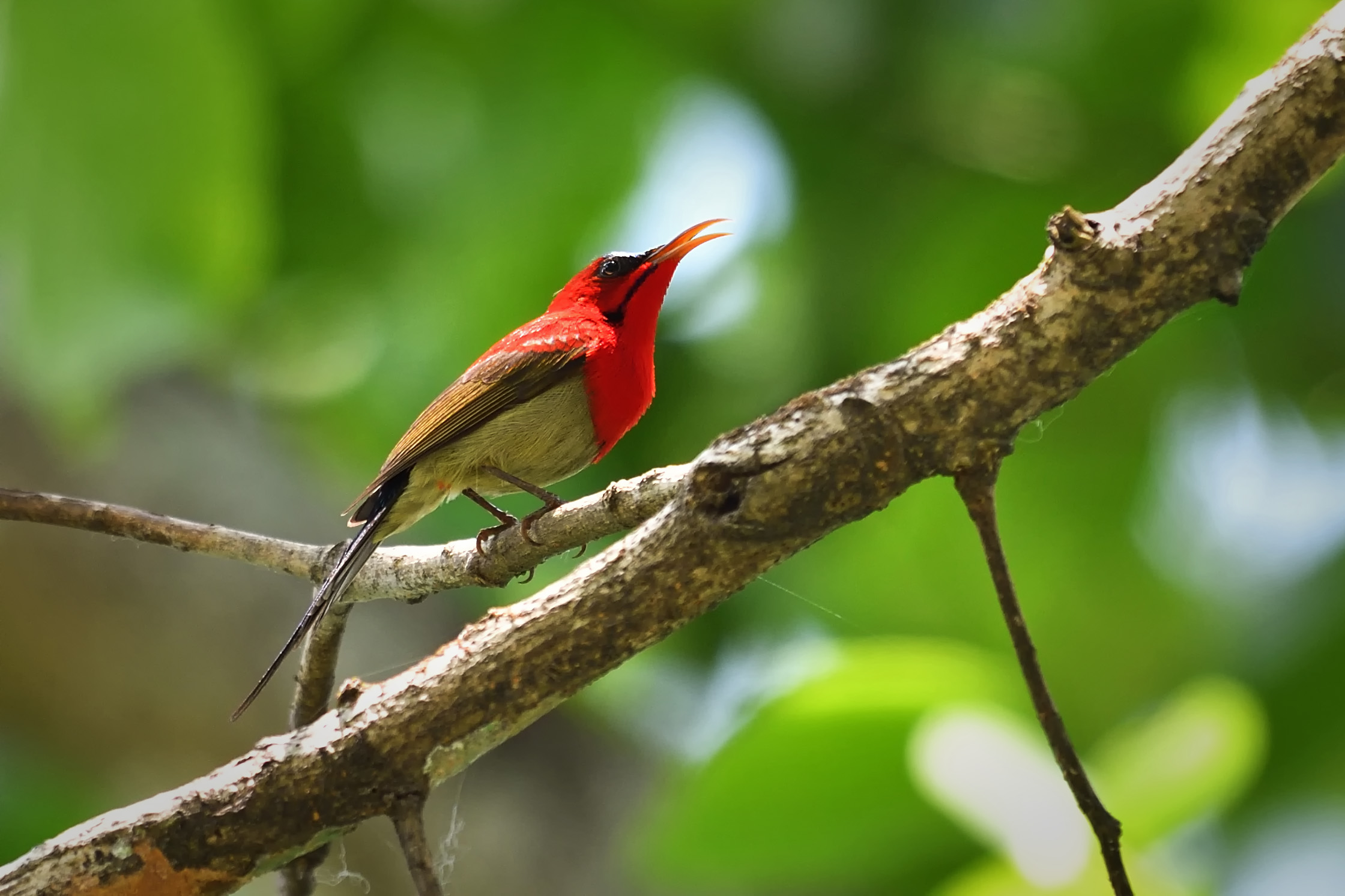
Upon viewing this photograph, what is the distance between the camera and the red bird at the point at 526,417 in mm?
2023

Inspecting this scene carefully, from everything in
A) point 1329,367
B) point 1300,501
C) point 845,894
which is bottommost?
point 845,894

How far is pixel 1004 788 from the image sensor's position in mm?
2141

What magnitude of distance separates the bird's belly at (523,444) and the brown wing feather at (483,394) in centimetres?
2

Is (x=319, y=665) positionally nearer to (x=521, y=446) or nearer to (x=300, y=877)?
(x=300, y=877)

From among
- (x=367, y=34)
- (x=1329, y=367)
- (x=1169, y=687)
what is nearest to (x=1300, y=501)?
(x=1329, y=367)

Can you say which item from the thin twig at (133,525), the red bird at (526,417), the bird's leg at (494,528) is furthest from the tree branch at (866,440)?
the red bird at (526,417)

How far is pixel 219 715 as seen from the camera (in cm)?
353

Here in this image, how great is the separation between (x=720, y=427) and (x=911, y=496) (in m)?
0.55

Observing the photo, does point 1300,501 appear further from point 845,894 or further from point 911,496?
point 845,894

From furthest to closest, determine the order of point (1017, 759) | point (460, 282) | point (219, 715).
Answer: point (219, 715), point (460, 282), point (1017, 759)

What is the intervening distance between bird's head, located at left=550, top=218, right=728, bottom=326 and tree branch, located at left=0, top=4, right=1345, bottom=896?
3.70ft

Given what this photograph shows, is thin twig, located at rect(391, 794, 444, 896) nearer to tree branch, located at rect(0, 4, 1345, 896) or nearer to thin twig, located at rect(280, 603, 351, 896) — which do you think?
tree branch, located at rect(0, 4, 1345, 896)

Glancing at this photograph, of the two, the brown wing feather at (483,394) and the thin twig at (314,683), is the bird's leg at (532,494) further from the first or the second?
the thin twig at (314,683)

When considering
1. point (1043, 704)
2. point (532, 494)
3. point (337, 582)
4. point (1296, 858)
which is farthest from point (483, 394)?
point (1296, 858)
